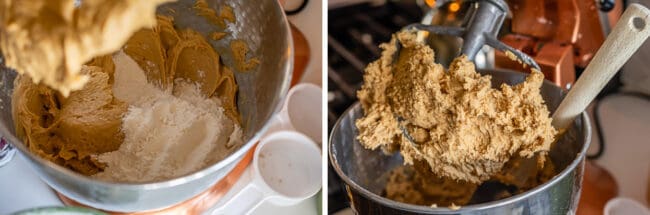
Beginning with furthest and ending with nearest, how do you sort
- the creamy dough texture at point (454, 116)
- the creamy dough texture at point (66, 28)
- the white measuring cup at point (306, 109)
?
the white measuring cup at point (306, 109), the creamy dough texture at point (454, 116), the creamy dough texture at point (66, 28)

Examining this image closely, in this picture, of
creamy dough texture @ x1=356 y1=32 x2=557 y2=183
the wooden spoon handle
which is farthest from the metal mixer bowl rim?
the wooden spoon handle

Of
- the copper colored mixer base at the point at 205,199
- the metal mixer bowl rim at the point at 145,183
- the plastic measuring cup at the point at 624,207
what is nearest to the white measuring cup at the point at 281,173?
the copper colored mixer base at the point at 205,199

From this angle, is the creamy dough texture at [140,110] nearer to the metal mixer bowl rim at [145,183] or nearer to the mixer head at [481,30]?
the metal mixer bowl rim at [145,183]

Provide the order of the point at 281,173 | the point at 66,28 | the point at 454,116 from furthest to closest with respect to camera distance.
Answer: the point at 281,173 < the point at 454,116 < the point at 66,28

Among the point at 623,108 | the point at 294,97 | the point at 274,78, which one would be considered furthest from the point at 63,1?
the point at 623,108

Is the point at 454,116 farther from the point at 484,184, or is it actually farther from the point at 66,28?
the point at 66,28

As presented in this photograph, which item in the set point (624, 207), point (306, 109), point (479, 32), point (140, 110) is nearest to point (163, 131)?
point (140, 110)

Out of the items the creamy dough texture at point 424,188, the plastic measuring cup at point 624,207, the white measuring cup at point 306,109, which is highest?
the white measuring cup at point 306,109

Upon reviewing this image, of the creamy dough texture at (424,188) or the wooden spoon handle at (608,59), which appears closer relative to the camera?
the wooden spoon handle at (608,59)
